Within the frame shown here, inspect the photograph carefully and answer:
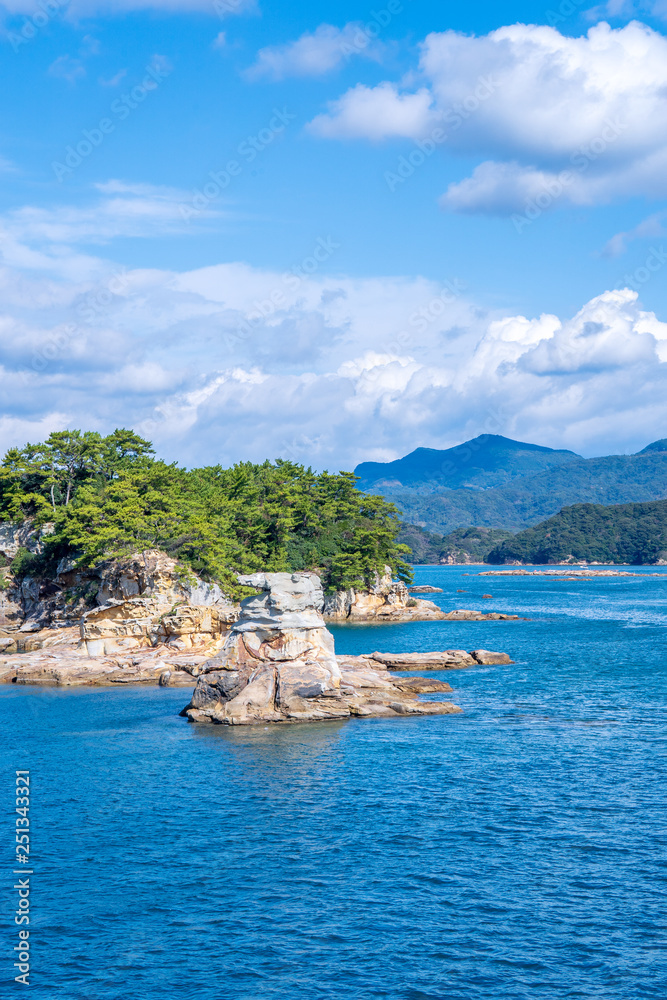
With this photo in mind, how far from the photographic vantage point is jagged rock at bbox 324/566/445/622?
344 ft

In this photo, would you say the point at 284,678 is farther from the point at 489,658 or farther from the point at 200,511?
the point at 200,511

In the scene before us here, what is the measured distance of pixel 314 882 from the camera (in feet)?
75.9

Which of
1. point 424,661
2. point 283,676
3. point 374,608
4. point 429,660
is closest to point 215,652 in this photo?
point 424,661

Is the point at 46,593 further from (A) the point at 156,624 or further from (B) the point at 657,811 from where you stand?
(B) the point at 657,811

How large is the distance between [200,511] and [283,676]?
37.1m

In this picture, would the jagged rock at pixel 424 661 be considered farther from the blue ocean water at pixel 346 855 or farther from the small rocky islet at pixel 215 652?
the blue ocean water at pixel 346 855

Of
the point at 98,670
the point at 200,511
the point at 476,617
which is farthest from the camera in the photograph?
the point at 476,617

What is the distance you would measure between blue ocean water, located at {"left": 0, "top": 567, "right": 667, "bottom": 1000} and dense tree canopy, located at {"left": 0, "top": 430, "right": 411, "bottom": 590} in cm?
2632

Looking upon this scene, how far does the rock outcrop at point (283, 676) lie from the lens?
143 ft

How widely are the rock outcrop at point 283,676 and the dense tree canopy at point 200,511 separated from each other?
78.5 ft

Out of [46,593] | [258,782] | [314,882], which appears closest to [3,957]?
[314,882]

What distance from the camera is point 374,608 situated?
348 ft

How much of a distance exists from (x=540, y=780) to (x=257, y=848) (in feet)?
40.3

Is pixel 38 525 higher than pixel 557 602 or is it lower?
higher
